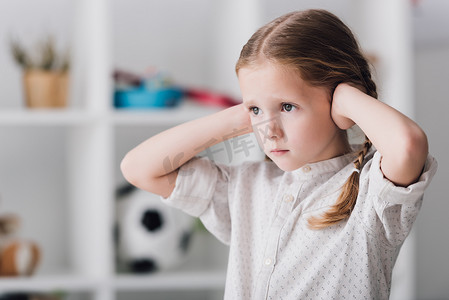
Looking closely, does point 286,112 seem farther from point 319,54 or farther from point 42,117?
point 42,117

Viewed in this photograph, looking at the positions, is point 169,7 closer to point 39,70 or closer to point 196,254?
point 39,70

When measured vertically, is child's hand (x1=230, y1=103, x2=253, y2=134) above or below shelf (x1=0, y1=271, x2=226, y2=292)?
above

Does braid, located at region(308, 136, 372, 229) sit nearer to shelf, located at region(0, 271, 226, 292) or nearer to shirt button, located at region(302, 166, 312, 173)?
shirt button, located at region(302, 166, 312, 173)

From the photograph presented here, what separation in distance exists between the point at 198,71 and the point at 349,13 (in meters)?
0.45

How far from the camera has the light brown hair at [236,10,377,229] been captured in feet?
1.99

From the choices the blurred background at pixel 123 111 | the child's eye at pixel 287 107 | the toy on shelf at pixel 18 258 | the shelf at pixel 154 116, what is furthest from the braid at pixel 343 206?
the toy on shelf at pixel 18 258

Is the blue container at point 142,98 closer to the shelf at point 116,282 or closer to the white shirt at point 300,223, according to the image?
the shelf at point 116,282

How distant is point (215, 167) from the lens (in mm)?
754

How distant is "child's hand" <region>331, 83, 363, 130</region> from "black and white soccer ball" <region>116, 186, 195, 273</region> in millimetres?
849

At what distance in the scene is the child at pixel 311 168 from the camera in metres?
0.58

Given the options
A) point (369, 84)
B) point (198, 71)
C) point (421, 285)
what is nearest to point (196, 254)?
point (198, 71)

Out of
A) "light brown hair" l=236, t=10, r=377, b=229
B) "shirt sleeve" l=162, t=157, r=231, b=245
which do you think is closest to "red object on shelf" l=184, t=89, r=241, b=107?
"shirt sleeve" l=162, t=157, r=231, b=245

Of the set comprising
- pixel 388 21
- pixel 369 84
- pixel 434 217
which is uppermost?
pixel 388 21

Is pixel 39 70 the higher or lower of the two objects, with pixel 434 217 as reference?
higher
